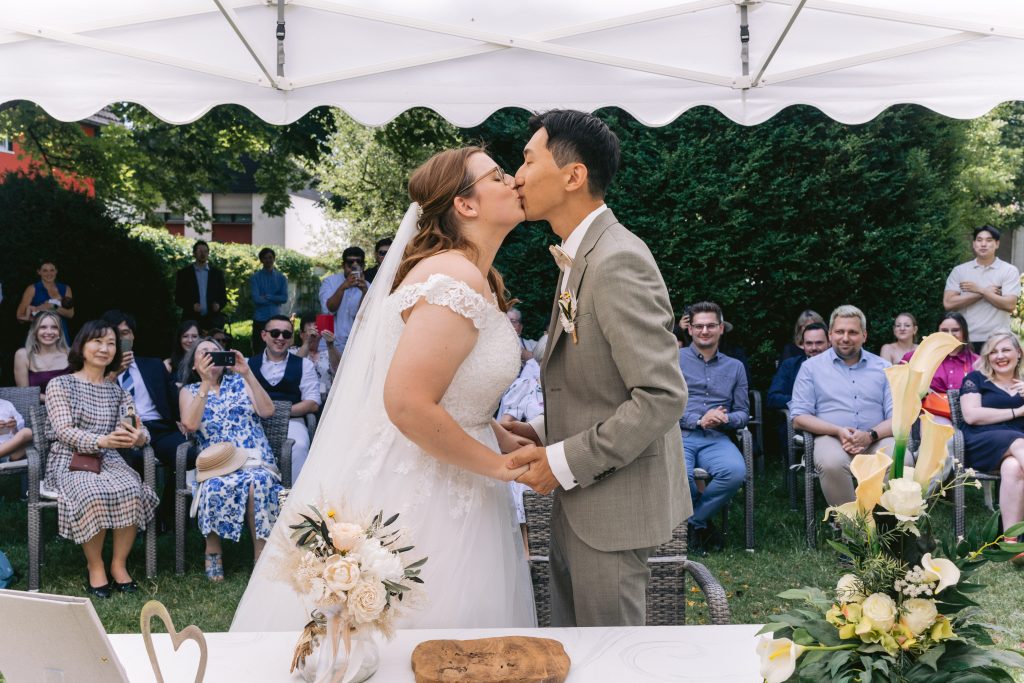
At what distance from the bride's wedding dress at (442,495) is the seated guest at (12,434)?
14.3 ft

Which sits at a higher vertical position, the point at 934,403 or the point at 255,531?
the point at 934,403

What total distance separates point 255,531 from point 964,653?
499 cm

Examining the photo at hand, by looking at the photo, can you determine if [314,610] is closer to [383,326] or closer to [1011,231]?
[383,326]

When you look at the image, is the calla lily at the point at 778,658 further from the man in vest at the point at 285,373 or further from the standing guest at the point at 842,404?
the man in vest at the point at 285,373

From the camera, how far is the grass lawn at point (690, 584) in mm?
5020

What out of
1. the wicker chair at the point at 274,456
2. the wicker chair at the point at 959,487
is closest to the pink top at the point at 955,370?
the wicker chair at the point at 959,487

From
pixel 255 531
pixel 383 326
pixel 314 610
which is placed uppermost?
pixel 383 326

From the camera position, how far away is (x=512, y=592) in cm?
279

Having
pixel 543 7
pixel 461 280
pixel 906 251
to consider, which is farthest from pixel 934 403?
pixel 461 280

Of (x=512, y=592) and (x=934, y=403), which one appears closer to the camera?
(x=512, y=592)

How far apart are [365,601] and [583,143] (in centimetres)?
144

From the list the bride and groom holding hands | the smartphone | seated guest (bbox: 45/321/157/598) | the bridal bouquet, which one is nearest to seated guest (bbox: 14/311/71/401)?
seated guest (bbox: 45/321/157/598)

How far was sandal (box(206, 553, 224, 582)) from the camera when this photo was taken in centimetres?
574

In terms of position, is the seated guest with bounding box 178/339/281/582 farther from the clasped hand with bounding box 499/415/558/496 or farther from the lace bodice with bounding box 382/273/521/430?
the clasped hand with bounding box 499/415/558/496
